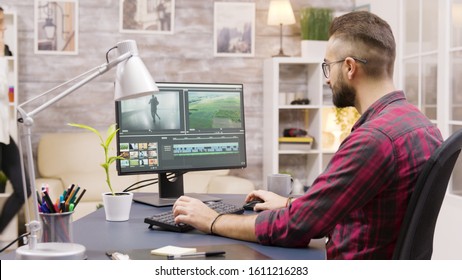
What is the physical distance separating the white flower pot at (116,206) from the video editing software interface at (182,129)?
0.90 feet

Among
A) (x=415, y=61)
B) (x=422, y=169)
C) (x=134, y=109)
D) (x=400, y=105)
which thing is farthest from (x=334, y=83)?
(x=415, y=61)

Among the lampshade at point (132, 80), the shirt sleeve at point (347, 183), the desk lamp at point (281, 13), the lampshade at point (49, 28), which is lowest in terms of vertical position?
the shirt sleeve at point (347, 183)

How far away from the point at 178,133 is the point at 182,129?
2cm

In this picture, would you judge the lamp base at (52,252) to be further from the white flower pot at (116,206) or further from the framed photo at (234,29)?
the framed photo at (234,29)

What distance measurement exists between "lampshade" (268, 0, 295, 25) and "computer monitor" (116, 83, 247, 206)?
2.69 metres

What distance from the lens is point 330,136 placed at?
5457 millimetres

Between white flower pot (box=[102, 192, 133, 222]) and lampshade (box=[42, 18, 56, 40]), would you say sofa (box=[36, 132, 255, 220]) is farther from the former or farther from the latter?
white flower pot (box=[102, 192, 133, 222])

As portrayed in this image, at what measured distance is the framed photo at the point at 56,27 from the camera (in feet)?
17.1

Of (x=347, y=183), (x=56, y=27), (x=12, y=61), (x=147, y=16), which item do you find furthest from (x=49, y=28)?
(x=347, y=183)

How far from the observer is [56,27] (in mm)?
5234

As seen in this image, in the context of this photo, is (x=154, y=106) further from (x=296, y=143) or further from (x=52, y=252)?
(x=296, y=143)

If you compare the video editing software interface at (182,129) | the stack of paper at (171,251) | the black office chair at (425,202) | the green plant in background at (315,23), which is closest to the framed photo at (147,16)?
the green plant in background at (315,23)
